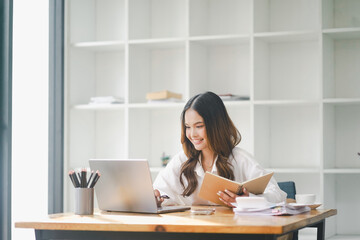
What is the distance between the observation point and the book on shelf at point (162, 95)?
4.25 meters

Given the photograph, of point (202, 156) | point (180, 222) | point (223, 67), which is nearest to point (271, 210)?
point (180, 222)

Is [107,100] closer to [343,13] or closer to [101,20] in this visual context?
[101,20]

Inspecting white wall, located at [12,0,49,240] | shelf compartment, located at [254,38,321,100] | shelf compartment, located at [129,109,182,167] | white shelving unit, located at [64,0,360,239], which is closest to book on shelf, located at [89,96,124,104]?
white shelving unit, located at [64,0,360,239]

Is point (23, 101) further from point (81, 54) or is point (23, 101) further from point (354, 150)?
point (354, 150)

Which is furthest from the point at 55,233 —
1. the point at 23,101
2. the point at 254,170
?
the point at 23,101

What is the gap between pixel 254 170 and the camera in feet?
9.95

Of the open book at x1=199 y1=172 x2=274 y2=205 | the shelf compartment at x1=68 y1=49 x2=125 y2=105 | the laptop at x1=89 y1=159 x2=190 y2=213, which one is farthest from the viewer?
the shelf compartment at x1=68 y1=49 x2=125 y2=105

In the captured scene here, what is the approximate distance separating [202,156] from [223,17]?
1663 mm

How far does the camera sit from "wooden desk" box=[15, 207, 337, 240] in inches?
78.4

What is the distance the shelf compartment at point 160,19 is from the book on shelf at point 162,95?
0.52 metres

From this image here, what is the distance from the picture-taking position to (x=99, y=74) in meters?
4.87

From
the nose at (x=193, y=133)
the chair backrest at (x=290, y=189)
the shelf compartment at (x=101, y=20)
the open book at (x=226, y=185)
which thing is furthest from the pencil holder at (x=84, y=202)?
the shelf compartment at (x=101, y=20)

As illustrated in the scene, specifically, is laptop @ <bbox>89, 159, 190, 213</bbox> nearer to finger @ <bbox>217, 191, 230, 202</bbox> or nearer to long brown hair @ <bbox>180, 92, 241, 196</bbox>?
finger @ <bbox>217, 191, 230, 202</bbox>

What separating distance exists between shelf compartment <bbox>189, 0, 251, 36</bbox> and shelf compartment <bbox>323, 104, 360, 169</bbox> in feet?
3.02
